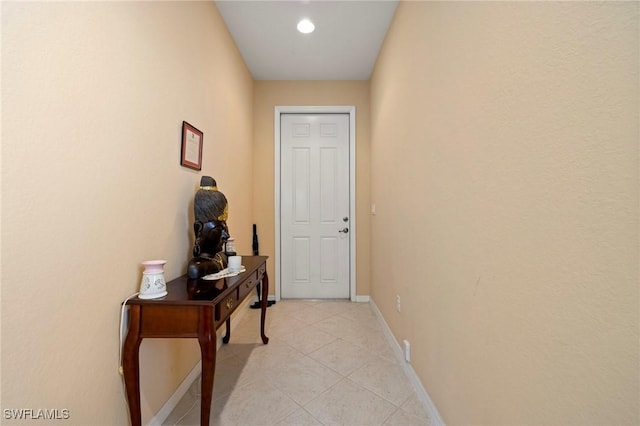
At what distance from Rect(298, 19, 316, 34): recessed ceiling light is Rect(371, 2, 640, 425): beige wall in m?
1.14

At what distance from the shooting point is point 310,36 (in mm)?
2332

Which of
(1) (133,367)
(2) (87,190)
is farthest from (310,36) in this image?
(1) (133,367)

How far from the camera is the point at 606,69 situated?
522 millimetres

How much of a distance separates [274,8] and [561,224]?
7.75 ft

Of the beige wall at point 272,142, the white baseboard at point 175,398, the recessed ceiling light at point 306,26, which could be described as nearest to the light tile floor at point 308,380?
the white baseboard at point 175,398

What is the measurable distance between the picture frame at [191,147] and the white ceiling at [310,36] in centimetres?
114

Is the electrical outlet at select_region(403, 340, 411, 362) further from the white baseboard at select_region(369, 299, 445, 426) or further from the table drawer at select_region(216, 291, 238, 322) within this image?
the table drawer at select_region(216, 291, 238, 322)

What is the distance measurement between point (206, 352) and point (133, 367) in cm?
30

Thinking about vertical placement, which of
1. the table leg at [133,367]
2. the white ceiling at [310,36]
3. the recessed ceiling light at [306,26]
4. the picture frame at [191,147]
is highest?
the white ceiling at [310,36]

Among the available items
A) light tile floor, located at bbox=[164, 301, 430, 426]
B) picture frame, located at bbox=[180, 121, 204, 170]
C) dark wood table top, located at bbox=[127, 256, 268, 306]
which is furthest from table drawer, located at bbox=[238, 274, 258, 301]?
picture frame, located at bbox=[180, 121, 204, 170]

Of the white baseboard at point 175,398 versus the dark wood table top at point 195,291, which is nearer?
the dark wood table top at point 195,291

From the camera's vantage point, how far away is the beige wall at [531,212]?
0.51 m

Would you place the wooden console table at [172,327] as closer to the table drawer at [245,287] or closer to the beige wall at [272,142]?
the table drawer at [245,287]

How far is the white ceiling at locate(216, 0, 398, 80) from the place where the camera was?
200 centimetres
